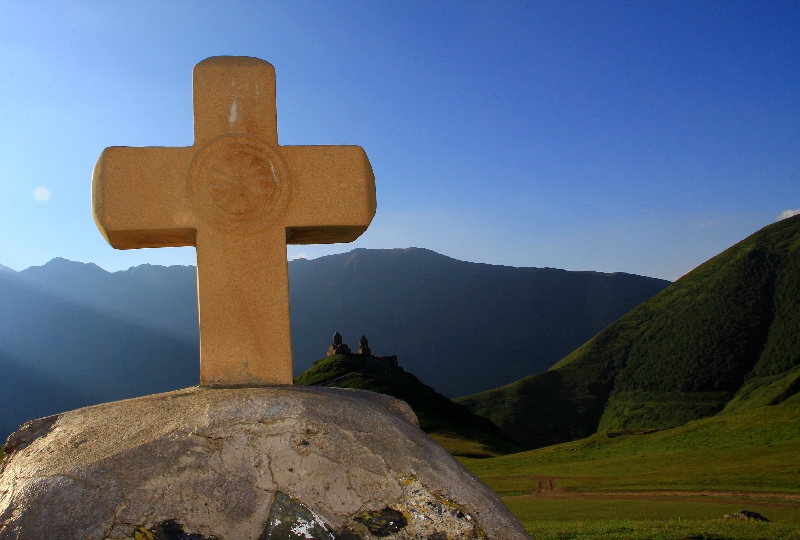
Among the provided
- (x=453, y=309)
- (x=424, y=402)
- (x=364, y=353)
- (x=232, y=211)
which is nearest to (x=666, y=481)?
(x=232, y=211)

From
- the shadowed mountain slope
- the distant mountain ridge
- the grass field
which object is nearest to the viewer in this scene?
the grass field

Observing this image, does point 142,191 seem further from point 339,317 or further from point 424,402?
point 339,317

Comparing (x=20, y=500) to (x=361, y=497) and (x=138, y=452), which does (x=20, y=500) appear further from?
(x=361, y=497)

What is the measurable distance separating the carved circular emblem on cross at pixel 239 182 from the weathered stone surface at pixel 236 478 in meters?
1.39

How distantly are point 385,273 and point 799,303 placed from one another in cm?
10066

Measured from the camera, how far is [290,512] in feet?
10.1

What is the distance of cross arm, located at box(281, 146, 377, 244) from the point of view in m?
4.72

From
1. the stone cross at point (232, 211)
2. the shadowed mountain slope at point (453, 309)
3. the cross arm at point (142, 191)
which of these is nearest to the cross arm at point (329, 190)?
the stone cross at point (232, 211)

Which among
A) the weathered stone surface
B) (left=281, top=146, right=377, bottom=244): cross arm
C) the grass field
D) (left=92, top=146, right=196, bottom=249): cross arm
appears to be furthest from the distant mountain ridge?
the weathered stone surface

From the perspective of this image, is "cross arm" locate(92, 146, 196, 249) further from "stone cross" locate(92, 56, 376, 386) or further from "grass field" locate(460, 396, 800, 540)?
"grass field" locate(460, 396, 800, 540)

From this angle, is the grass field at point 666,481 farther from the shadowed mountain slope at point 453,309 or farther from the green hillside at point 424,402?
the shadowed mountain slope at point 453,309

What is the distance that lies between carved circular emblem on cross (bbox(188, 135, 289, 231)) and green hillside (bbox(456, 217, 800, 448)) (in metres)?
61.5

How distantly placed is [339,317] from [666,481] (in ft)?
393

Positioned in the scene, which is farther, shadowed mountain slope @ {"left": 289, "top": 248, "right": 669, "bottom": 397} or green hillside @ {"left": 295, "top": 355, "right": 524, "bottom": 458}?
shadowed mountain slope @ {"left": 289, "top": 248, "right": 669, "bottom": 397}
